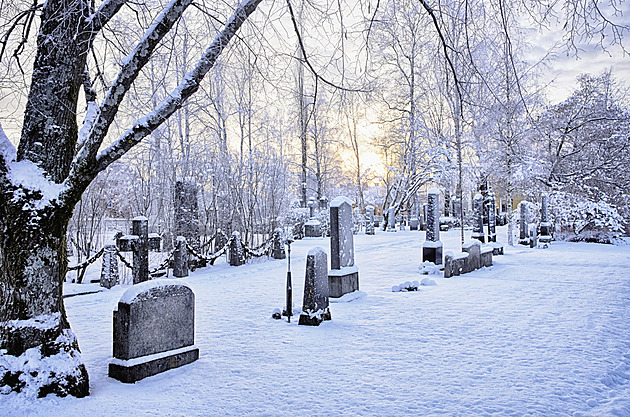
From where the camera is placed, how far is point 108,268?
984 cm

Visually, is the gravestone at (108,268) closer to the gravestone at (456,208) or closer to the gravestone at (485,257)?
the gravestone at (485,257)

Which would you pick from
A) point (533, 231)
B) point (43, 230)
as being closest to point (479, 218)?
point (533, 231)

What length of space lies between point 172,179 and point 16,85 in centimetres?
1030

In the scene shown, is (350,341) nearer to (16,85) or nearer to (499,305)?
(499,305)

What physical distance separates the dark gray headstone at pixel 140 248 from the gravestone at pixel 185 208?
194 centimetres

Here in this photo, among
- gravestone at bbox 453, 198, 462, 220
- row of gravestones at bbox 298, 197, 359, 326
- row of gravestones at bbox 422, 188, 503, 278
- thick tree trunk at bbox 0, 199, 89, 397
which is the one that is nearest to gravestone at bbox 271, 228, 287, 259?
row of gravestones at bbox 422, 188, 503, 278

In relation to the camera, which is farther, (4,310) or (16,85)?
(16,85)

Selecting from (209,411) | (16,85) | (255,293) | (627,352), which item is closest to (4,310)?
(209,411)

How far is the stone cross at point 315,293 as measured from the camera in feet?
20.3

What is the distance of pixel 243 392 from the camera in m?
3.77

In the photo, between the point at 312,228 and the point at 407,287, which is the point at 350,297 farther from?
the point at 312,228

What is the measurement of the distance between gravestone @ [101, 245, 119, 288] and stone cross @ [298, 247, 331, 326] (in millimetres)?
5786

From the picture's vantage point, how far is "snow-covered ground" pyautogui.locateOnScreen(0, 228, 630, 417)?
347cm

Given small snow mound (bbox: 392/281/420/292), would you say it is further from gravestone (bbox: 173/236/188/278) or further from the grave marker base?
gravestone (bbox: 173/236/188/278)
